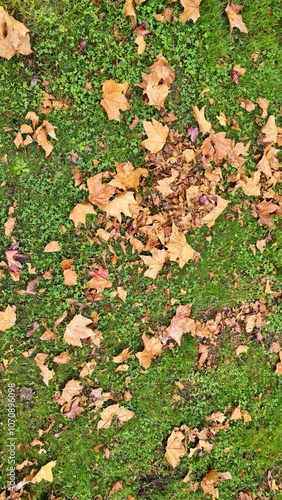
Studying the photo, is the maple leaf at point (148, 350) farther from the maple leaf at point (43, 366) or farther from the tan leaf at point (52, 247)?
the tan leaf at point (52, 247)

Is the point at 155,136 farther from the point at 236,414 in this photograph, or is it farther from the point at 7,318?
the point at 236,414

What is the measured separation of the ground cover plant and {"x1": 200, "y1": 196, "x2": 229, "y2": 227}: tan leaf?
0.01m

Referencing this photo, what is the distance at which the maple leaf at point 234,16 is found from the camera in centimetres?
363

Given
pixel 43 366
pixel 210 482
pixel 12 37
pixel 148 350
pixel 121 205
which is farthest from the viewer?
pixel 210 482

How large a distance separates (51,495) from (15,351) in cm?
130

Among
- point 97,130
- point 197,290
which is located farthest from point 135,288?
point 97,130

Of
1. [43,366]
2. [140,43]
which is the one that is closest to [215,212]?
[140,43]

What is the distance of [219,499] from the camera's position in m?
3.87

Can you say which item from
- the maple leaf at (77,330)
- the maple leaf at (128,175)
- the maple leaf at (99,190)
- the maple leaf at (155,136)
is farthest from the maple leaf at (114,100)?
the maple leaf at (77,330)

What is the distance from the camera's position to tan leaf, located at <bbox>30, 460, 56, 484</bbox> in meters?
3.63

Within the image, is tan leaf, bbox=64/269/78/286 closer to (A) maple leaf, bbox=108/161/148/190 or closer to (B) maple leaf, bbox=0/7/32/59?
(A) maple leaf, bbox=108/161/148/190

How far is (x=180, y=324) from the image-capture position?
3.75 m

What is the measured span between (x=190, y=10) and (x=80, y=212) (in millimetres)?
1937

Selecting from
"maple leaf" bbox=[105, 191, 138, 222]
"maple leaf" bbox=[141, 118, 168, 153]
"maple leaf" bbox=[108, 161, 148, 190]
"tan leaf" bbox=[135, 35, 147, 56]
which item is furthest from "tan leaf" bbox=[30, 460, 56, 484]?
"tan leaf" bbox=[135, 35, 147, 56]
